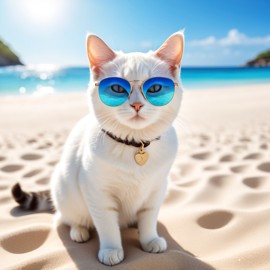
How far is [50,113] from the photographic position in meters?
6.45

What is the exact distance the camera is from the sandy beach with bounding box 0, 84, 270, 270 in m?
1.41

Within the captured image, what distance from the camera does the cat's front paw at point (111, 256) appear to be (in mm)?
1383

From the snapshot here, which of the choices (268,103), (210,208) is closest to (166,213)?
(210,208)

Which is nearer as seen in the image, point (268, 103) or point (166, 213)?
point (166, 213)

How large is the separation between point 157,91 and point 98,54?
333 mm

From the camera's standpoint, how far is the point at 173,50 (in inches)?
55.0

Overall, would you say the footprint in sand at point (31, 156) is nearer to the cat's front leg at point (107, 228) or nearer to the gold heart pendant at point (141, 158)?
the cat's front leg at point (107, 228)

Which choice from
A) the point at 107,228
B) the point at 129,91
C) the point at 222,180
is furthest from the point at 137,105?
the point at 222,180

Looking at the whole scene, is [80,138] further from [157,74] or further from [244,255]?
[244,255]

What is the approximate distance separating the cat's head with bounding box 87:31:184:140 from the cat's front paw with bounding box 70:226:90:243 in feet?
2.02

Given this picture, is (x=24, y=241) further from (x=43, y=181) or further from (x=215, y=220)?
(x=215, y=220)

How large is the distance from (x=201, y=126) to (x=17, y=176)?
3.13m

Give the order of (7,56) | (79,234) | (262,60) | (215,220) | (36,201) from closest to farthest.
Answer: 1. (79,234)
2. (215,220)
3. (36,201)
4. (7,56)
5. (262,60)

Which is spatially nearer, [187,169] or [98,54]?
[98,54]
